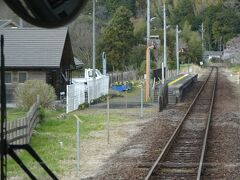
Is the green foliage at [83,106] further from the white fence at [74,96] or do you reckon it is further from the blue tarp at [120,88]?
the blue tarp at [120,88]

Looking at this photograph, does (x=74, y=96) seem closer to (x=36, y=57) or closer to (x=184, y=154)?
(x=36, y=57)

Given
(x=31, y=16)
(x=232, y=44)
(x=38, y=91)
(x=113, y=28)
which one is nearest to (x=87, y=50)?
(x=113, y=28)

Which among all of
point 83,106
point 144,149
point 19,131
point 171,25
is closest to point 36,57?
point 83,106

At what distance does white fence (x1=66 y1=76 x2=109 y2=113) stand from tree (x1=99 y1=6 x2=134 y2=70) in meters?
20.7

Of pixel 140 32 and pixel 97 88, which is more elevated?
pixel 140 32

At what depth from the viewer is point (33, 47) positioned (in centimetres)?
3438

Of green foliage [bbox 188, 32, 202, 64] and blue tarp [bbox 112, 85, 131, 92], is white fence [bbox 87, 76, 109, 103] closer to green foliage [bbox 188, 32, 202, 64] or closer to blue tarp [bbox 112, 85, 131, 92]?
blue tarp [bbox 112, 85, 131, 92]

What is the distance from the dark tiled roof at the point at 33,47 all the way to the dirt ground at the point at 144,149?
33.2ft

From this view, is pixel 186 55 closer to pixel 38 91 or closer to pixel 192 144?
pixel 38 91

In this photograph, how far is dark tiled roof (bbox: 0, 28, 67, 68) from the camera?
32.8m

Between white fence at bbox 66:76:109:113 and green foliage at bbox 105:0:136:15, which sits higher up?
green foliage at bbox 105:0:136:15

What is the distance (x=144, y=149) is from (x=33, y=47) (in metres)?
20.6

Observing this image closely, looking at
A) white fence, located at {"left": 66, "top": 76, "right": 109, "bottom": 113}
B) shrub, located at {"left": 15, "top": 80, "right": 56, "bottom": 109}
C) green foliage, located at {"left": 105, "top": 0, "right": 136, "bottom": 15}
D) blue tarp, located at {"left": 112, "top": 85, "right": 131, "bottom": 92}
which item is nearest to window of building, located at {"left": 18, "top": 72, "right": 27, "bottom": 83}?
white fence, located at {"left": 66, "top": 76, "right": 109, "bottom": 113}

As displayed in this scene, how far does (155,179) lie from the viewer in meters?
10.9
